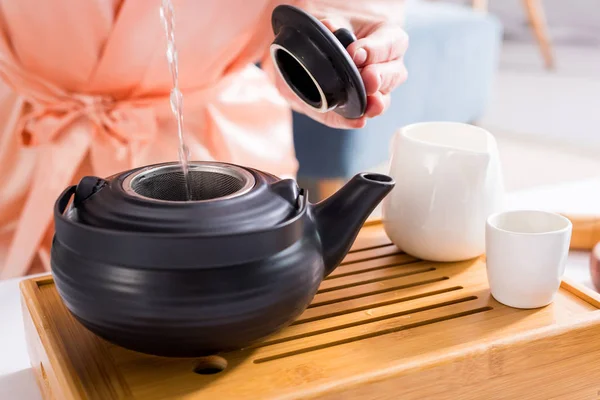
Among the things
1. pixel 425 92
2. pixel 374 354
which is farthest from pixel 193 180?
pixel 425 92

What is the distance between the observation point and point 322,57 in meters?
0.75

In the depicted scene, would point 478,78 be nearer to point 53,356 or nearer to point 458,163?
point 458,163

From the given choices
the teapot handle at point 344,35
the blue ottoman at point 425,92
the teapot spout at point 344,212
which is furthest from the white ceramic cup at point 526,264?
the blue ottoman at point 425,92

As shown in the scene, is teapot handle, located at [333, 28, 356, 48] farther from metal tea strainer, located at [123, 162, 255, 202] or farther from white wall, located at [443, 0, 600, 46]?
white wall, located at [443, 0, 600, 46]

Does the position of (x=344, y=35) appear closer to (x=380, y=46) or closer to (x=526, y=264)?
(x=380, y=46)

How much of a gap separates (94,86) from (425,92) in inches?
68.8

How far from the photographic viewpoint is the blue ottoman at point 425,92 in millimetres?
2352

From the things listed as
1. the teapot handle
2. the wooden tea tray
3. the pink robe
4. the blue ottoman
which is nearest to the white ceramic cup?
the wooden tea tray

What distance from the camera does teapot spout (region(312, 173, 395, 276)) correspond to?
29.1 inches

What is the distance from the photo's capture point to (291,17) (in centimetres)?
77

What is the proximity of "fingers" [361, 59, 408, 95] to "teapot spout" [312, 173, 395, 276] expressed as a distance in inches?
8.9

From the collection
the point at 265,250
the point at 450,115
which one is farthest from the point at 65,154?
the point at 450,115

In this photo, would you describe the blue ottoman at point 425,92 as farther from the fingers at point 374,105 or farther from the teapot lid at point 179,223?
the teapot lid at point 179,223

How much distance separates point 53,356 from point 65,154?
0.68 m
